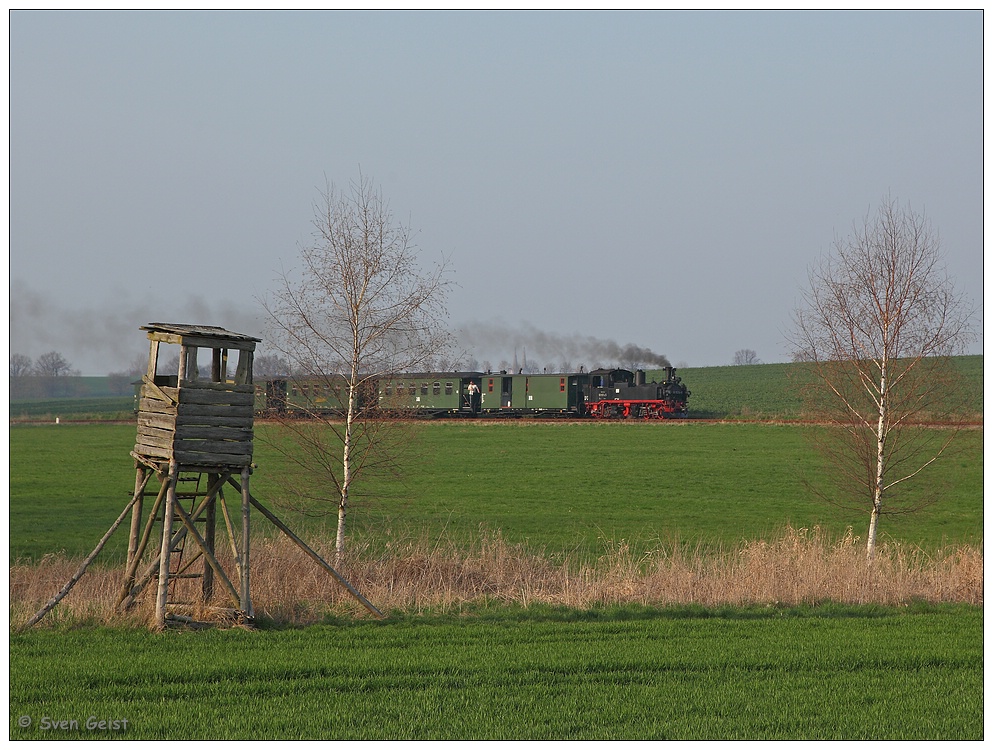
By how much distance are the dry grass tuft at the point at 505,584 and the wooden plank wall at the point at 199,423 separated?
6.55 feet

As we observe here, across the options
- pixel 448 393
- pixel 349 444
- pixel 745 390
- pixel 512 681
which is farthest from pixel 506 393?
pixel 512 681

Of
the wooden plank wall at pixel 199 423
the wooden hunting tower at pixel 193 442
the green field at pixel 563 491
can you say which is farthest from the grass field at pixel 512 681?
the green field at pixel 563 491

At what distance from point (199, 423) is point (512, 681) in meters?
5.37

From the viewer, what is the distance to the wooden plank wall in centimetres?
1170

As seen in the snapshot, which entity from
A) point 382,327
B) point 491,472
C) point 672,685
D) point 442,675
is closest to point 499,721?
point 442,675

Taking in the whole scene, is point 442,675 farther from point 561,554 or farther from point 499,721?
point 561,554

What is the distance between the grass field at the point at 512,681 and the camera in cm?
768

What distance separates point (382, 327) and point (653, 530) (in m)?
9.77

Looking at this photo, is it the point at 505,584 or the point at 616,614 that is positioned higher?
the point at 616,614

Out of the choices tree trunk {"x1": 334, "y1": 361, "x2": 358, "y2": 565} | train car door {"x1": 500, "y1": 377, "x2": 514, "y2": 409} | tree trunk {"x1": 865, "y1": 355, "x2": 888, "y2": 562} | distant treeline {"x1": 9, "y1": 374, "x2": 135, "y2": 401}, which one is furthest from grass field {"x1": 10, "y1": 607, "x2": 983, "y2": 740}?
distant treeline {"x1": 9, "y1": 374, "x2": 135, "y2": 401}

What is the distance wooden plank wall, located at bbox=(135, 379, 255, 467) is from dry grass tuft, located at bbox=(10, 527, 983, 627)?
6.55 feet

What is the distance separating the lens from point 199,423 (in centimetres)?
1182

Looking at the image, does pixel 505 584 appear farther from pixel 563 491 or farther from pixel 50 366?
pixel 50 366

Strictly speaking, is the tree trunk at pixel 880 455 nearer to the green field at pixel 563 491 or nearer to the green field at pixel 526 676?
the green field at pixel 563 491
